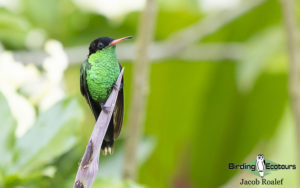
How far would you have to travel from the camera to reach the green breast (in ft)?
1.18

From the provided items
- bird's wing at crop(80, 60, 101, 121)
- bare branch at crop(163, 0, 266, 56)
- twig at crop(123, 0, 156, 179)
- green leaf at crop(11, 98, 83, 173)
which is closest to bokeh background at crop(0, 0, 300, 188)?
bare branch at crop(163, 0, 266, 56)

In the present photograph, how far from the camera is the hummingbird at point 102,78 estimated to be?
0.35 m

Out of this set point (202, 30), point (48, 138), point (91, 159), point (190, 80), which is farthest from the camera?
point (190, 80)

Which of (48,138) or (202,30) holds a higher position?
(202,30)

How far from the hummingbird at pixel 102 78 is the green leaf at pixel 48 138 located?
0.30 metres

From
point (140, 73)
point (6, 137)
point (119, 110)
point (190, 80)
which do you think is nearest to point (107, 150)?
point (119, 110)

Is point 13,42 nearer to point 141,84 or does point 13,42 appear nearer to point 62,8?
point 62,8

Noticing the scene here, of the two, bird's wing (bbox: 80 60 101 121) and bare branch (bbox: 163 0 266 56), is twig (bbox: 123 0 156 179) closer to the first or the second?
bird's wing (bbox: 80 60 101 121)

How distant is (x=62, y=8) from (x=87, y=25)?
0.29 metres

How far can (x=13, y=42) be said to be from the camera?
5.28 feet

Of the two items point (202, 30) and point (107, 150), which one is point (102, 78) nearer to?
point (107, 150)

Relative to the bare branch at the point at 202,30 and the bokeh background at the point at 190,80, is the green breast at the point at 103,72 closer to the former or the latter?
the bokeh background at the point at 190,80

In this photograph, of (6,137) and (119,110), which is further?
(6,137)

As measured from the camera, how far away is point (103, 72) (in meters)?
0.37
